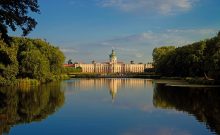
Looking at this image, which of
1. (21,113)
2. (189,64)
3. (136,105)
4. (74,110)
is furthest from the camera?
(189,64)

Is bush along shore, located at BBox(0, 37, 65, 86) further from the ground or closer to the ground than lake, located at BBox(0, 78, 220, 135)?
further from the ground

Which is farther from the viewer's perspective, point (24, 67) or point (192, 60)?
point (192, 60)

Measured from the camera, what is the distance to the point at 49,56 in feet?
343

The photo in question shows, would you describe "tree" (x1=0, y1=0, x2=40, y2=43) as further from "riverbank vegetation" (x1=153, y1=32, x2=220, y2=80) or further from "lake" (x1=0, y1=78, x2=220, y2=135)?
"riverbank vegetation" (x1=153, y1=32, x2=220, y2=80)

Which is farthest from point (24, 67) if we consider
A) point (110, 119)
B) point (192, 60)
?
point (110, 119)

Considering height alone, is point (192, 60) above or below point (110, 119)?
above

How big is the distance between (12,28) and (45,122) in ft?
26.4

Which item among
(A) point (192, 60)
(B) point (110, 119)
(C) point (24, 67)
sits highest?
(A) point (192, 60)

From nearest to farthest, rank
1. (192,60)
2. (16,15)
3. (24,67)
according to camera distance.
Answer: (16,15), (24,67), (192,60)

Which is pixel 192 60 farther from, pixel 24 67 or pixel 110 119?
pixel 110 119

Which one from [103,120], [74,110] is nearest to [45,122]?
[103,120]

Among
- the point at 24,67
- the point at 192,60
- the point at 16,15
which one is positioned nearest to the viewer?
the point at 16,15

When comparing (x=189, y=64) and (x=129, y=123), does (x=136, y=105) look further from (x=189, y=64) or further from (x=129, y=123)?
(x=189, y=64)

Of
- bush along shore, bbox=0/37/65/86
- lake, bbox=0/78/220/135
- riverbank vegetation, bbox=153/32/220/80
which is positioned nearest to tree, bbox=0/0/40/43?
lake, bbox=0/78/220/135
